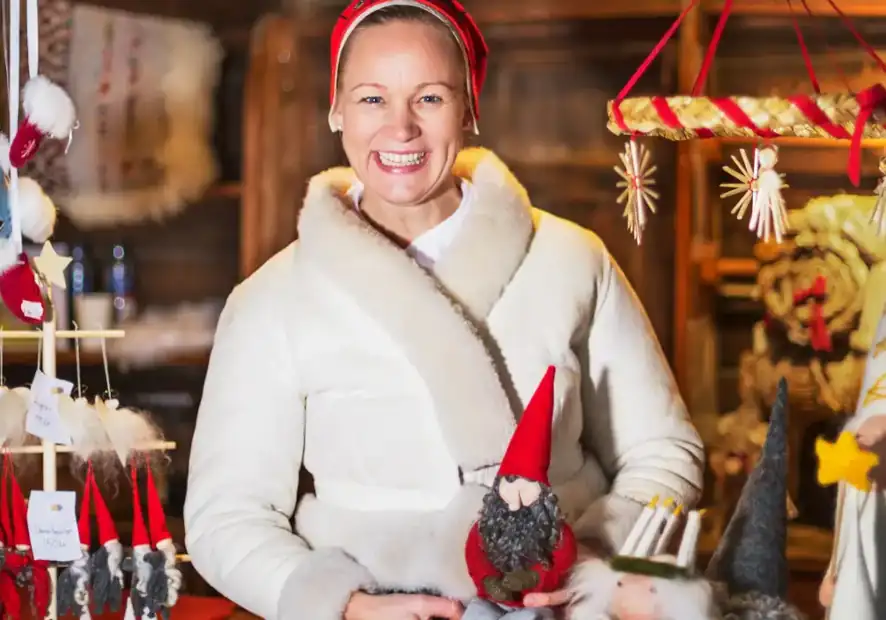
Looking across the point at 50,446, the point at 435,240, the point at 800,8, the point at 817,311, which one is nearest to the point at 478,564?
the point at 435,240

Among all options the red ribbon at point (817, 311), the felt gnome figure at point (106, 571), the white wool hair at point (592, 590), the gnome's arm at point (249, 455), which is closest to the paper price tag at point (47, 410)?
the felt gnome figure at point (106, 571)

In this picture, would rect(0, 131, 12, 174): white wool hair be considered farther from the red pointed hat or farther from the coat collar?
the red pointed hat

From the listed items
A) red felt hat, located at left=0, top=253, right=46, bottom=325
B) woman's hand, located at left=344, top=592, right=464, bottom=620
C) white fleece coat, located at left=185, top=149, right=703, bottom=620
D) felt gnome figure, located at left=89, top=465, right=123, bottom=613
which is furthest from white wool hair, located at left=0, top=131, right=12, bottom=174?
woman's hand, located at left=344, top=592, right=464, bottom=620

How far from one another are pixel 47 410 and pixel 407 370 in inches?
24.0

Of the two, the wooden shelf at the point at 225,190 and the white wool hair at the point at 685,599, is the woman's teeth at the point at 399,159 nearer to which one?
the white wool hair at the point at 685,599

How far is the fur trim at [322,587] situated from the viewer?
49.8 inches

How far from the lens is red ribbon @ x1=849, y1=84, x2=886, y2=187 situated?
1.02 meters

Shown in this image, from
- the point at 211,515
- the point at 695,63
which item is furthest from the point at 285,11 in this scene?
the point at 211,515

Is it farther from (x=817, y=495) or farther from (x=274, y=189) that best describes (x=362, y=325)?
(x=817, y=495)

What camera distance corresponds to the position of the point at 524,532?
3.81 ft

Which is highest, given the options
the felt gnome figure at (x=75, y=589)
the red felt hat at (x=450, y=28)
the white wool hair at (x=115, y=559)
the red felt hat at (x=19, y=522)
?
the red felt hat at (x=450, y=28)

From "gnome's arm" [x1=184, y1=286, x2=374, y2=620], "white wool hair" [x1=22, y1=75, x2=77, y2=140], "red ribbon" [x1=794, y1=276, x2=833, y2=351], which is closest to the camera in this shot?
"gnome's arm" [x1=184, y1=286, x2=374, y2=620]

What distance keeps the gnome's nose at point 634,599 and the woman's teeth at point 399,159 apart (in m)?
0.57

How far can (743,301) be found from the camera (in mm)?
2318
